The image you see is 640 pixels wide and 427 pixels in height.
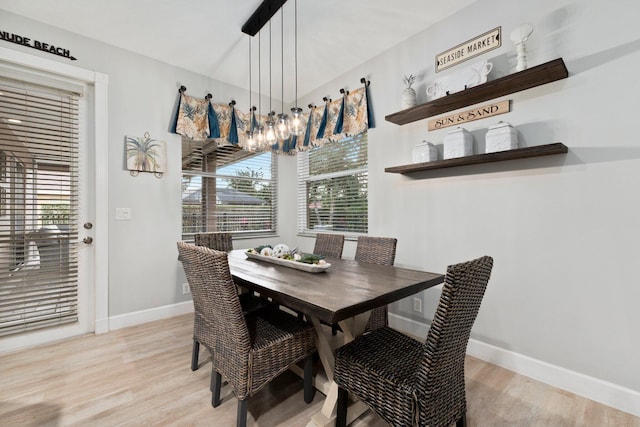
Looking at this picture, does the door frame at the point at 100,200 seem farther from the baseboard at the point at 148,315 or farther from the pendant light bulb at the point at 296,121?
the pendant light bulb at the point at 296,121

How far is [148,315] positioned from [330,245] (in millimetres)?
2106

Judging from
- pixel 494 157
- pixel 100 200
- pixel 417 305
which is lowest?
pixel 417 305

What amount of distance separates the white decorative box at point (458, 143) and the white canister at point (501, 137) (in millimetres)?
173

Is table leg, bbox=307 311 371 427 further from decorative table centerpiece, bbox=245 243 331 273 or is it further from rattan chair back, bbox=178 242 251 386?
rattan chair back, bbox=178 242 251 386

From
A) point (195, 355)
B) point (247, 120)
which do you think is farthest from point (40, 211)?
point (247, 120)

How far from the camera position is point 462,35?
94.6 inches

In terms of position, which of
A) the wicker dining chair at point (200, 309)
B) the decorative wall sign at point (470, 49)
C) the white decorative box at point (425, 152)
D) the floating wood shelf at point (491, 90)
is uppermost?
the decorative wall sign at point (470, 49)

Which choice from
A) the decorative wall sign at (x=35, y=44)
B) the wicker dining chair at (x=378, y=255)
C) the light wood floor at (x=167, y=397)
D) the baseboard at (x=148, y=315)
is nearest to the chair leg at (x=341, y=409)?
the light wood floor at (x=167, y=397)

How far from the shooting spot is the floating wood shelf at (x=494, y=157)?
184 cm

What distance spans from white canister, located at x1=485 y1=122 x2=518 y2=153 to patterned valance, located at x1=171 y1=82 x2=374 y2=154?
4.26 ft

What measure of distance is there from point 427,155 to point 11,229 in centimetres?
362

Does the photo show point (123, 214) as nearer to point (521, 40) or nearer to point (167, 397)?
point (167, 397)

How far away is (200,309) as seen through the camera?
5.86ft

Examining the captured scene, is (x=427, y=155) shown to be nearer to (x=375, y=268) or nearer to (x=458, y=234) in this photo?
(x=458, y=234)
